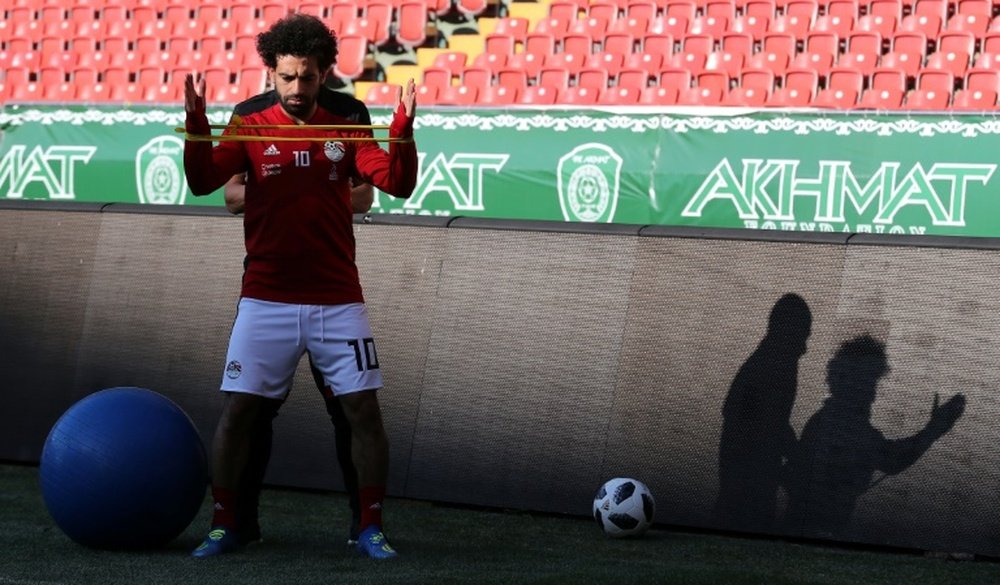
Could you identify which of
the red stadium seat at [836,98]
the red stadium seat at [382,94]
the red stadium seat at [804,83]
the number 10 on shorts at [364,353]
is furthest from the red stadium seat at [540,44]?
the number 10 on shorts at [364,353]

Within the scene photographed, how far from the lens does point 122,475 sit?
5.69 meters

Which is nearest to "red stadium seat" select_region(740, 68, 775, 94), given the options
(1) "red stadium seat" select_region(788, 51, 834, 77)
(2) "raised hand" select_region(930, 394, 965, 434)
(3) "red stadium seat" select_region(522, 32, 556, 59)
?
(1) "red stadium seat" select_region(788, 51, 834, 77)

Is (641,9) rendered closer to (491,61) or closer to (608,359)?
(491,61)

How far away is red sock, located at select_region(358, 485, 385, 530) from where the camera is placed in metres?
5.84

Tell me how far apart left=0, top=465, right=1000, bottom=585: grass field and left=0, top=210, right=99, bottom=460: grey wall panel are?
1.37 metres

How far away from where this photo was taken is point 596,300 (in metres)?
7.43

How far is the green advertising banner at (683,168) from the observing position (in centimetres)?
1160

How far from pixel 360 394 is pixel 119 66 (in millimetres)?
13392

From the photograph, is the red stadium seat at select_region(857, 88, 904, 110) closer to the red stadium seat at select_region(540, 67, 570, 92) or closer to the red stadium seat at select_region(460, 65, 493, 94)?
the red stadium seat at select_region(540, 67, 570, 92)

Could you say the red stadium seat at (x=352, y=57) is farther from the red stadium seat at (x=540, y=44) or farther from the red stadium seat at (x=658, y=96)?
the red stadium seat at (x=658, y=96)

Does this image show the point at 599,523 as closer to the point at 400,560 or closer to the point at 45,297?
the point at 400,560

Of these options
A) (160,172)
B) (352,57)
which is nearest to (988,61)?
(352,57)

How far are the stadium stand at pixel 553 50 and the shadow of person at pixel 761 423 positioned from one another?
6921mm

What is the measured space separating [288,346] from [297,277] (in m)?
0.26
